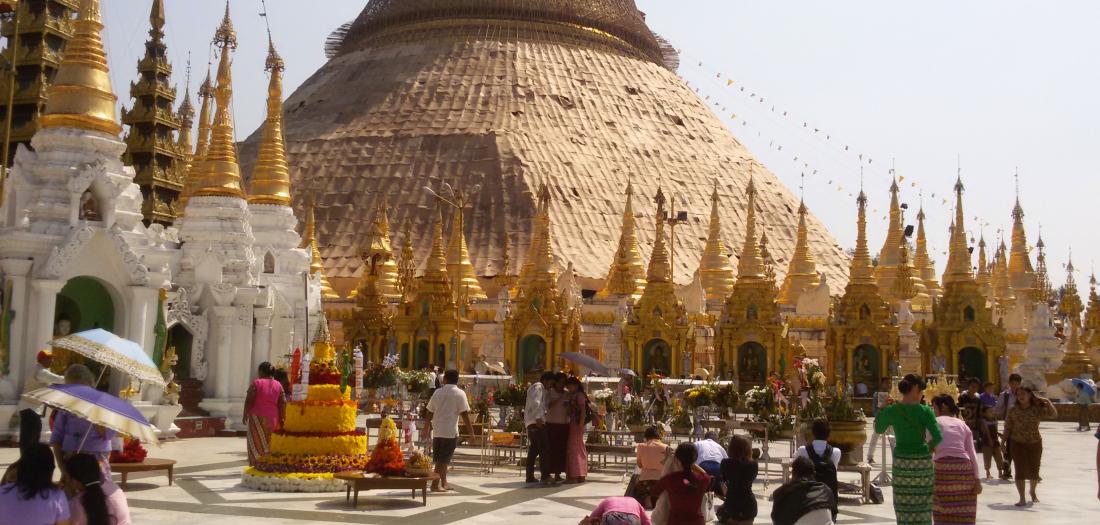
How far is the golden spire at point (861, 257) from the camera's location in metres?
39.5

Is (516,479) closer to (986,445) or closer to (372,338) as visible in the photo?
(986,445)

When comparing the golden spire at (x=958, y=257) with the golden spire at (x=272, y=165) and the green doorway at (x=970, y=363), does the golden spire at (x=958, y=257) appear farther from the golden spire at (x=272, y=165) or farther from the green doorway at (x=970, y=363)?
the golden spire at (x=272, y=165)

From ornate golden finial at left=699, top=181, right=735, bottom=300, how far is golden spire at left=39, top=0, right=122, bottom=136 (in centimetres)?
3008

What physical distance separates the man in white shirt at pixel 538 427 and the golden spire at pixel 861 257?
24957mm

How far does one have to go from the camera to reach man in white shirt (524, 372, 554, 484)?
16.1m

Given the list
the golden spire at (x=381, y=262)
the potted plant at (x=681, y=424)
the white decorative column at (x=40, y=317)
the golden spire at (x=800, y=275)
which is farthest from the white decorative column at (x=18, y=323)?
the golden spire at (x=800, y=275)

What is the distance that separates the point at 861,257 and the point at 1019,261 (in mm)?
17633

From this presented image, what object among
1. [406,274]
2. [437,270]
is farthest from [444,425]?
[406,274]

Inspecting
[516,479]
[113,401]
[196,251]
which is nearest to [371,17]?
[196,251]

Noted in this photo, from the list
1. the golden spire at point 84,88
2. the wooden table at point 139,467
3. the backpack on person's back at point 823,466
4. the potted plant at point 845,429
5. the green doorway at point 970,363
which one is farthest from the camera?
the green doorway at point 970,363

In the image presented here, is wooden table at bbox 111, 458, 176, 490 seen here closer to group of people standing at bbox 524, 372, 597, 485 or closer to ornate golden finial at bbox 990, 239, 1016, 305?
group of people standing at bbox 524, 372, 597, 485

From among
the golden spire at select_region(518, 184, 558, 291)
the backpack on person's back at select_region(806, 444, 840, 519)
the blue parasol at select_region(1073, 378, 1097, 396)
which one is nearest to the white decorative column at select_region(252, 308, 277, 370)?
the golden spire at select_region(518, 184, 558, 291)

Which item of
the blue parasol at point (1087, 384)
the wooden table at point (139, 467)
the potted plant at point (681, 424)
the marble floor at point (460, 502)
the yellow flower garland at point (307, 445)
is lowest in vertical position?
the marble floor at point (460, 502)

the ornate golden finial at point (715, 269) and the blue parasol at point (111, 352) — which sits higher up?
the ornate golden finial at point (715, 269)
